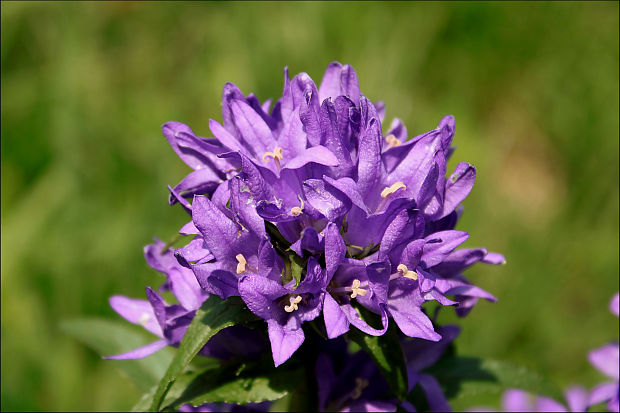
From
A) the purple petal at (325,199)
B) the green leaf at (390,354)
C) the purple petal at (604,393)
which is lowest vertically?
the purple petal at (604,393)

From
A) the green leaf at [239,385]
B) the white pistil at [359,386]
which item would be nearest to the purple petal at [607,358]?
the white pistil at [359,386]

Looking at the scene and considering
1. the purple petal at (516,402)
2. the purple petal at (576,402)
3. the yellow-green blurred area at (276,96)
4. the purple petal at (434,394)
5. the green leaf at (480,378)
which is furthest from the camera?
the yellow-green blurred area at (276,96)

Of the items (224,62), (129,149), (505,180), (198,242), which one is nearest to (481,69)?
(505,180)

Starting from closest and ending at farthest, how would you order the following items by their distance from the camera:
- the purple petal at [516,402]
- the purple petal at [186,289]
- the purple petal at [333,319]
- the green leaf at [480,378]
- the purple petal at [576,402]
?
the purple petal at [333,319], the purple petal at [186,289], the green leaf at [480,378], the purple petal at [576,402], the purple petal at [516,402]

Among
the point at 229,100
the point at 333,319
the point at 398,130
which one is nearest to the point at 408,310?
the point at 333,319

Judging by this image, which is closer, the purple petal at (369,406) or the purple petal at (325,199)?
the purple petal at (325,199)

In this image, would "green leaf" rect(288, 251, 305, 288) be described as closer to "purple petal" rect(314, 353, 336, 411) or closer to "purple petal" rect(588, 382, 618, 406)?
"purple petal" rect(314, 353, 336, 411)

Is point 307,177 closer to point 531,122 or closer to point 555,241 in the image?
point 555,241

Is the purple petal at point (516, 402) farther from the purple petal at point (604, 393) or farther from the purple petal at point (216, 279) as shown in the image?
the purple petal at point (216, 279)
